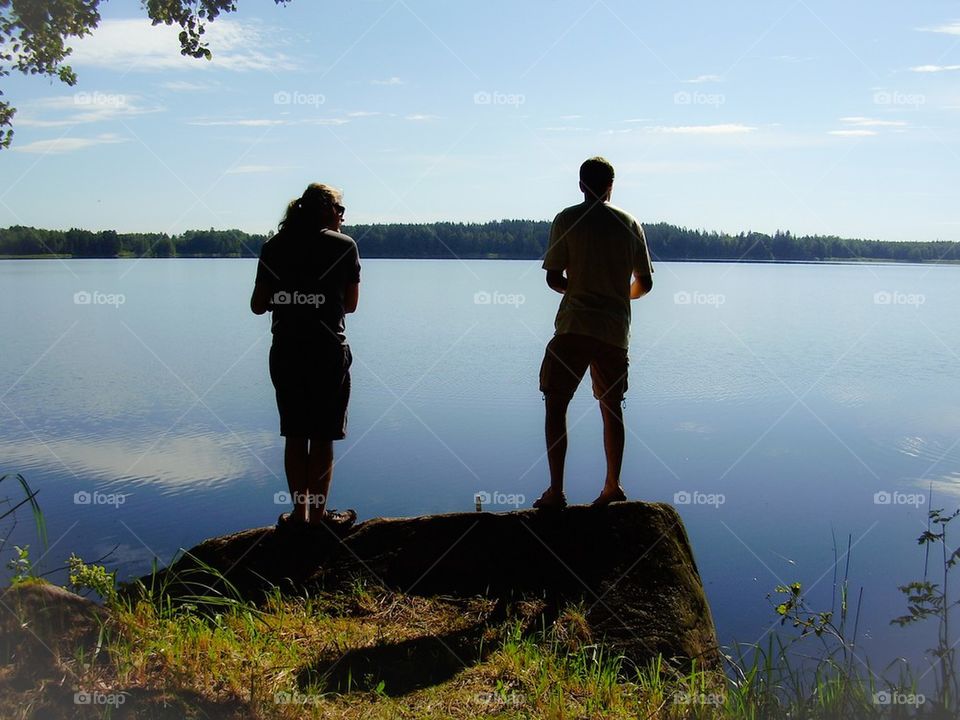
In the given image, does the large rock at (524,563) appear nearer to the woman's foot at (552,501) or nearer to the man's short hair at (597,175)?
the woman's foot at (552,501)

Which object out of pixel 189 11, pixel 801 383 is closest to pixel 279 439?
pixel 189 11

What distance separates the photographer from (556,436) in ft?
16.4

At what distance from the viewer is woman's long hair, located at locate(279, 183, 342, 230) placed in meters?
4.69

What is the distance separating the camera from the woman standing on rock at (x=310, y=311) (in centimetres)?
466

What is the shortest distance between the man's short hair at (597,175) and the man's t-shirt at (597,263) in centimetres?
9

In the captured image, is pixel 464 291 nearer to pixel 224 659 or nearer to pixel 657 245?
pixel 657 245

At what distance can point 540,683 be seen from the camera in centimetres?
389

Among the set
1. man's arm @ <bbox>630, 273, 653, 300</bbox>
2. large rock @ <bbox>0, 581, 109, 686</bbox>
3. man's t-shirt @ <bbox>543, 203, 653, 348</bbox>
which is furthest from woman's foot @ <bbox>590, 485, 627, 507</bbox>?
large rock @ <bbox>0, 581, 109, 686</bbox>

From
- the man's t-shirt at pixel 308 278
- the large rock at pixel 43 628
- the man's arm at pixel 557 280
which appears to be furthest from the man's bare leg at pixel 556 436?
the large rock at pixel 43 628

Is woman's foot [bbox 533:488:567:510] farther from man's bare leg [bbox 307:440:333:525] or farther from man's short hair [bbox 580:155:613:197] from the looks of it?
man's short hair [bbox 580:155:613:197]

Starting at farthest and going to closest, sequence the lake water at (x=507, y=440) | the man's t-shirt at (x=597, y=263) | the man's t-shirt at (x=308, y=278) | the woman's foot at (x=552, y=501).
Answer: the lake water at (x=507, y=440) → the woman's foot at (x=552, y=501) → the man's t-shirt at (x=597, y=263) → the man's t-shirt at (x=308, y=278)

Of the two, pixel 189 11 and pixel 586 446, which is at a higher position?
pixel 189 11

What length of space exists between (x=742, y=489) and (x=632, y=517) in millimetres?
5357

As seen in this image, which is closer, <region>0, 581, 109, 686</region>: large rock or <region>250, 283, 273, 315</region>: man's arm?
<region>0, 581, 109, 686</region>: large rock
